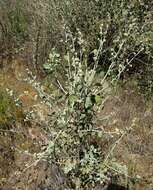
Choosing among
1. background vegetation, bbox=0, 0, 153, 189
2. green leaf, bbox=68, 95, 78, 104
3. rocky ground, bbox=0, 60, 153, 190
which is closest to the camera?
green leaf, bbox=68, 95, 78, 104

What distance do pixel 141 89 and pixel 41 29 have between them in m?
1.37

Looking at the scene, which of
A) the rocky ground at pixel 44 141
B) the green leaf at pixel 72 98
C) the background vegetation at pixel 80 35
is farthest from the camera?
the background vegetation at pixel 80 35

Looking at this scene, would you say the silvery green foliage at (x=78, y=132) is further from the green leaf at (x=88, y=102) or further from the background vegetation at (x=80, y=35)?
the background vegetation at (x=80, y=35)

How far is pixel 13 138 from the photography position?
5.12 metres

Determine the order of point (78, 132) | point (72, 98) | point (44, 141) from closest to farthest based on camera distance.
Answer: point (72, 98) → point (78, 132) → point (44, 141)

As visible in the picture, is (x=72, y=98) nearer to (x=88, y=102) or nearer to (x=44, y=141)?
(x=88, y=102)

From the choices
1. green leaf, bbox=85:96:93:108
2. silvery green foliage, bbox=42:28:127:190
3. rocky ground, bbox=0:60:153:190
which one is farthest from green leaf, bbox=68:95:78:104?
rocky ground, bbox=0:60:153:190

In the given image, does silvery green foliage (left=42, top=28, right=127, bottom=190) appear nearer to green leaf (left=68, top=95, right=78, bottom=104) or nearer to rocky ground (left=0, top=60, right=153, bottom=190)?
green leaf (left=68, top=95, right=78, bottom=104)

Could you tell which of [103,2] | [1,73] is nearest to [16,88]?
[1,73]

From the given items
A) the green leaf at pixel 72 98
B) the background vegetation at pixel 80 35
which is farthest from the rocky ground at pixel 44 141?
the green leaf at pixel 72 98

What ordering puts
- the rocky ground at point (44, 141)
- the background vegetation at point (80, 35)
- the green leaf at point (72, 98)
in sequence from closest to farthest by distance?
the green leaf at point (72, 98), the rocky ground at point (44, 141), the background vegetation at point (80, 35)

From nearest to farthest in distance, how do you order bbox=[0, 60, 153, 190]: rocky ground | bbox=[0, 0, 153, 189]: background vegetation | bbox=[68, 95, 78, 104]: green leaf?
bbox=[68, 95, 78, 104]: green leaf, bbox=[0, 60, 153, 190]: rocky ground, bbox=[0, 0, 153, 189]: background vegetation

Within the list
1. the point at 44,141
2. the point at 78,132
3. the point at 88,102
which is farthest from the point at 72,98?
the point at 44,141

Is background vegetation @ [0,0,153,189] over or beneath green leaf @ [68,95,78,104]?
over
